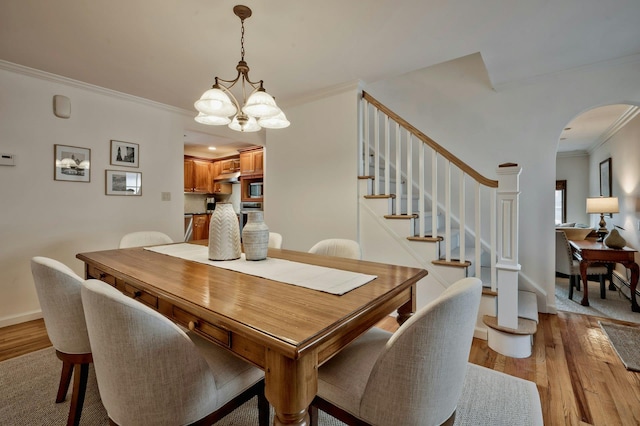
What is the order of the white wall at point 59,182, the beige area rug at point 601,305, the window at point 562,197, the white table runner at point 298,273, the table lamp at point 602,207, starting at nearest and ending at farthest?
the white table runner at point 298,273
the white wall at point 59,182
the beige area rug at point 601,305
the table lamp at point 602,207
the window at point 562,197

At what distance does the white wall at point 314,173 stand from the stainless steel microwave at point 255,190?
53.8 inches

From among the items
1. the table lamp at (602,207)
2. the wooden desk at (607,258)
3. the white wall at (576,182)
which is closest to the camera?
the wooden desk at (607,258)

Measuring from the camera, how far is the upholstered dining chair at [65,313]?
1216mm

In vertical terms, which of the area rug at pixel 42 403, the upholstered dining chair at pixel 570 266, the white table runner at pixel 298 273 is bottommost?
the area rug at pixel 42 403

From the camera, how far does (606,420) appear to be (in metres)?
1.42

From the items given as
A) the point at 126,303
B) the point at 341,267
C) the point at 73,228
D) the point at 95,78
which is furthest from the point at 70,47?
the point at 341,267

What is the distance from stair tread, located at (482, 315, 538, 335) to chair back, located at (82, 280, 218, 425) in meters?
2.08

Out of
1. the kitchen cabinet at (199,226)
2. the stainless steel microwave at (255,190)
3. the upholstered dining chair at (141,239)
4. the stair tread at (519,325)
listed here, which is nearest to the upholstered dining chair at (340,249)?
the stair tread at (519,325)

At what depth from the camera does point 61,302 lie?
123 cm

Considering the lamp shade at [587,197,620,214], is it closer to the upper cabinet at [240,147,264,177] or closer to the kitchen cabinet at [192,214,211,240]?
the upper cabinet at [240,147,264,177]

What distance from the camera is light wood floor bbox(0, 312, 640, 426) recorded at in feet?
4.85

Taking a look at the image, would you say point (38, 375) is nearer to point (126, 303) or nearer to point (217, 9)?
point (126, 303)

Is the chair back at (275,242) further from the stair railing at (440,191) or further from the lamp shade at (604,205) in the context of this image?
the lamp shade at (604,205)

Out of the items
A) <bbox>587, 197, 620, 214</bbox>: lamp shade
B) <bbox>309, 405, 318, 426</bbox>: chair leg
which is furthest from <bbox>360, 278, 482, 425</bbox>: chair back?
<bbox>587, 197, 620, 214</bbox>: lamp shade
